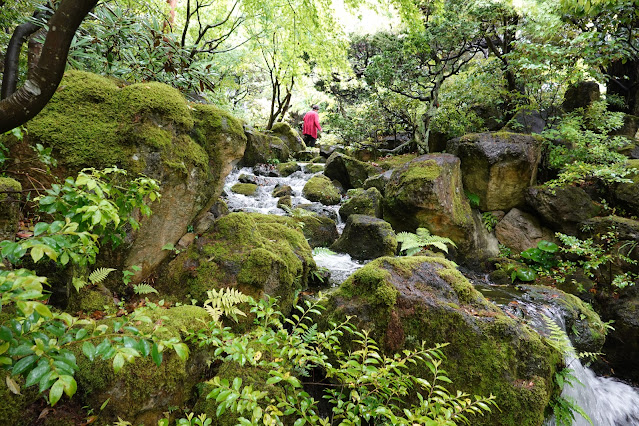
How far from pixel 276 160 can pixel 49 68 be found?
13.1m

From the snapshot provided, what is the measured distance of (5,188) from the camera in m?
2.21

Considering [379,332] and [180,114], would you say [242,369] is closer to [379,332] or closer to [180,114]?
[379,332]

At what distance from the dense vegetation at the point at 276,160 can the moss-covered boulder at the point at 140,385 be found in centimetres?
8

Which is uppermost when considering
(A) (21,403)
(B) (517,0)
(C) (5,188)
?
(B) (517,0)

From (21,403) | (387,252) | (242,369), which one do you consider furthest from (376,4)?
(21,403)

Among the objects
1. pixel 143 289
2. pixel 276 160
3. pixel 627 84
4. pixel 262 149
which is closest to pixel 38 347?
pixel 143 289

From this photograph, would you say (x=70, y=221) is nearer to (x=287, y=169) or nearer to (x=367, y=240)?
(x=367, y=240)

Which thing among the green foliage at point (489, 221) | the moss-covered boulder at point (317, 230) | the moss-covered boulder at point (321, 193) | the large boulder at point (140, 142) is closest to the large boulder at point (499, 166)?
the green foliage at point (489, 221)

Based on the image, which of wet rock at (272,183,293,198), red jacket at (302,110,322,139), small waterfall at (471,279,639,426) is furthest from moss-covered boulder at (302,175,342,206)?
red jacket at (302,110,322,139)

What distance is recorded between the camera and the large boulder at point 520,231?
8.16 metres

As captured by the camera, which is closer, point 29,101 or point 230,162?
point 29,101

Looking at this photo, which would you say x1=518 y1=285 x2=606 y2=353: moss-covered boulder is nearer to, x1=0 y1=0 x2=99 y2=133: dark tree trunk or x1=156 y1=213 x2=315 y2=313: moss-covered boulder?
x1=156 y1=213 x2=315 y2=313: moss-covered boulder

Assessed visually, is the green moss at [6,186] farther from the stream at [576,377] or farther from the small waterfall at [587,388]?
the small waterfall at [587,388]

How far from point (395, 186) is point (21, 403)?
296 inches
